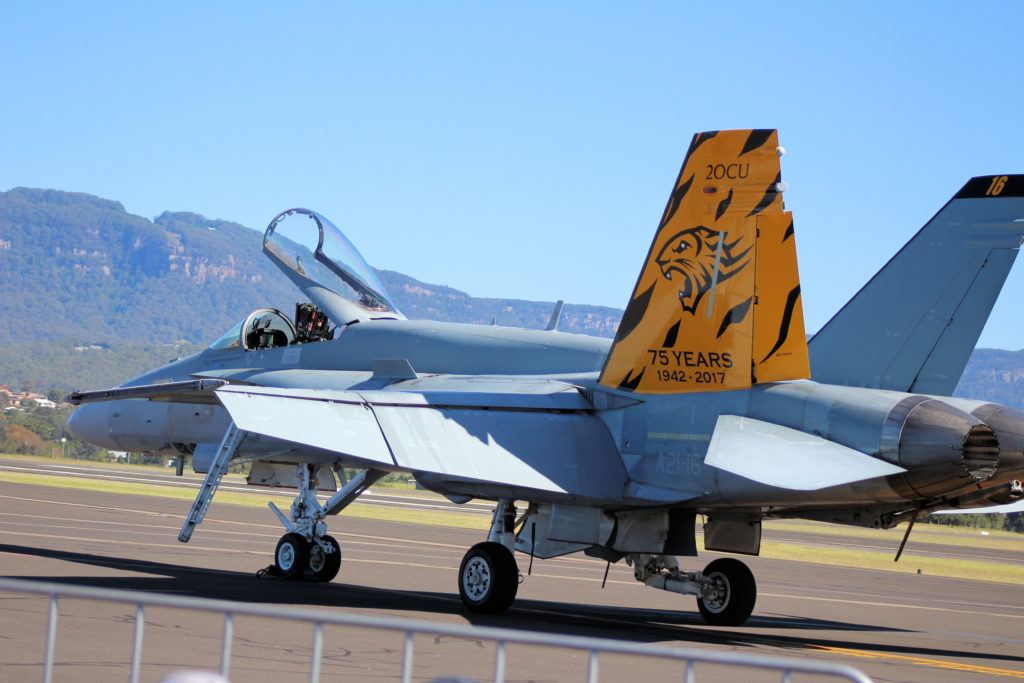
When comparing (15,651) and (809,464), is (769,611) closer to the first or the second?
(809,464)

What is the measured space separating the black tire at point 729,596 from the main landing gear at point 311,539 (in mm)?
4955

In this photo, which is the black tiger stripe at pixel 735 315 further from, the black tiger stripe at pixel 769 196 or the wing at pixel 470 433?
the wing at pixel 470 433

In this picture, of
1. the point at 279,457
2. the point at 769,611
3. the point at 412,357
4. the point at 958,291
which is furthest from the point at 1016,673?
the point at 279,457

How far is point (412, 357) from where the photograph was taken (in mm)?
15141

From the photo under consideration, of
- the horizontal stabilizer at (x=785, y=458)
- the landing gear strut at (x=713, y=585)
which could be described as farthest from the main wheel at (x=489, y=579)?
the horizontal stabilizer at (x=785, y=458)

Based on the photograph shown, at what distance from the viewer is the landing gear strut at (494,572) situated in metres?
12.6

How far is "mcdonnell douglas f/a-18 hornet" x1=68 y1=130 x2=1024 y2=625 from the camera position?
431 inches

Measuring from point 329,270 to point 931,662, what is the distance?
9779mm

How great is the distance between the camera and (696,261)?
39.2 ft

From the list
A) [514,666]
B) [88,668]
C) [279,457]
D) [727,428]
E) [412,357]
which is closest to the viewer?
[88,668]

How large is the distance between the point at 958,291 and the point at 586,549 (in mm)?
4854

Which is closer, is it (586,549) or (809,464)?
(809,464)

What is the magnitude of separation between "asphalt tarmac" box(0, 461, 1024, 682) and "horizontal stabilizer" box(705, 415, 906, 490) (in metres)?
1.71

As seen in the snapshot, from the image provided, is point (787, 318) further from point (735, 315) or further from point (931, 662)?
point (931, 662)
